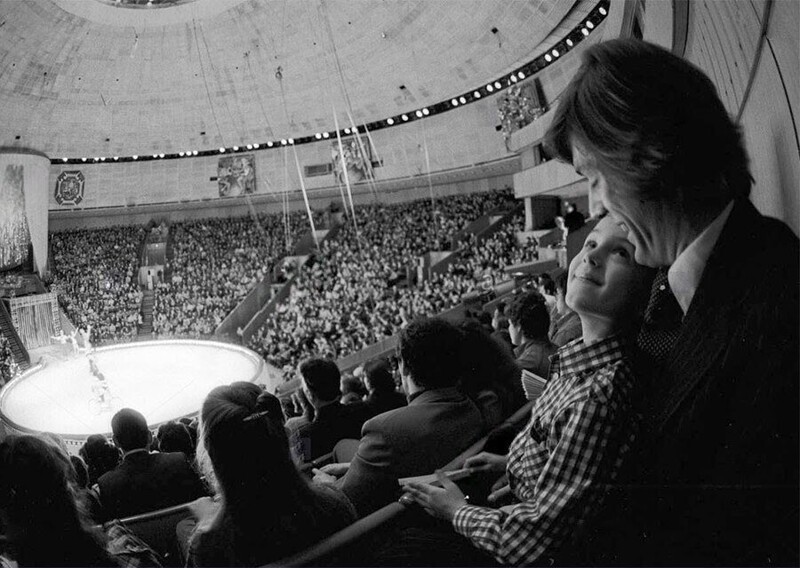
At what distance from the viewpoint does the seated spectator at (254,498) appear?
134 centimetres

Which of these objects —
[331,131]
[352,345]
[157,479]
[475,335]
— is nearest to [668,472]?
[475,335]

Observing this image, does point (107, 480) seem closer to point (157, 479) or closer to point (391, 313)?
point (157, 479)

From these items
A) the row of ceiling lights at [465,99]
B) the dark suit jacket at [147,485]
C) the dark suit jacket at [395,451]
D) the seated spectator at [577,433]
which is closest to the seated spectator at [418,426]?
the dark suit jacket at [395,451]

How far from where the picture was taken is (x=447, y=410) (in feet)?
6.20

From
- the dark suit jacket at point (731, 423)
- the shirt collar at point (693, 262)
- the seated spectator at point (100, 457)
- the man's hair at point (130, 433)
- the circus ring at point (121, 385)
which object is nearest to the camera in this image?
the dark suit jacket at point (731, 423)

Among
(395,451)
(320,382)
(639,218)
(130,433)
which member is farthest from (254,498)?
(130,433)

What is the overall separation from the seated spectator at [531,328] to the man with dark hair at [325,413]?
1019 millimetres

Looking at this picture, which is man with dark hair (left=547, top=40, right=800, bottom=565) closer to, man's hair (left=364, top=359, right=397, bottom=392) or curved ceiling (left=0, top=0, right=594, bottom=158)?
man's hair (left=364, top=359, right=397, bottom=392)

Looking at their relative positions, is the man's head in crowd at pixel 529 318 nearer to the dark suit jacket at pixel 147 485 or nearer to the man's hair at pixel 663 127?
the dark suit jacket at pixel 147 485

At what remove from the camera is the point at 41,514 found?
1.56 metres

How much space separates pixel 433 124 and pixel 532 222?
21.7ft

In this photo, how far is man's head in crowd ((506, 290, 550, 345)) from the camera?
3162 millimetres

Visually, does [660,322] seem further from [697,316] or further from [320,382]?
[320,382]

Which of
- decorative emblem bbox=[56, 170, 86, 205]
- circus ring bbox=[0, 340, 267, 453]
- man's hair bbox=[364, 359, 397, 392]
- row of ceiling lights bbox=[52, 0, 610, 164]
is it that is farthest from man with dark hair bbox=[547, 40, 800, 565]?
decorative emblem bbox=[56, 170, 86, 205]
